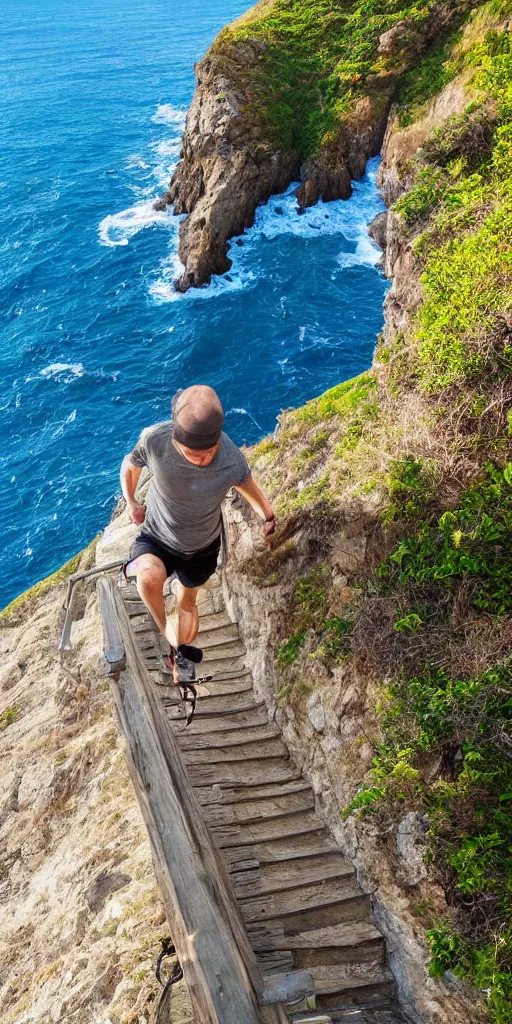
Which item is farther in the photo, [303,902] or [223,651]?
[223,651]

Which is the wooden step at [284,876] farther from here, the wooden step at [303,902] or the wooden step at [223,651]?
the wooden step at [223,651]

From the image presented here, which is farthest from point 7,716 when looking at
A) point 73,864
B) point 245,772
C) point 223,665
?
point 245,772

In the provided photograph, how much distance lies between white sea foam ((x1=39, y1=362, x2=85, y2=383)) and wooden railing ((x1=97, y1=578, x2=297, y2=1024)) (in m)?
27.0

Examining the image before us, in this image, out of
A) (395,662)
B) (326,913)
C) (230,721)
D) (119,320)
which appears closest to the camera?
(326,913)

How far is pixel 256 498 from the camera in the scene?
589 cm

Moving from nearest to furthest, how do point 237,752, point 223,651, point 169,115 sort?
1. point 237,752
2. point 223,651
3. point 169,115

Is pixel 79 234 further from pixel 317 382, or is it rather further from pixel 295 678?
pixel 295 678

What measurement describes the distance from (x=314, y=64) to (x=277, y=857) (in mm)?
41510

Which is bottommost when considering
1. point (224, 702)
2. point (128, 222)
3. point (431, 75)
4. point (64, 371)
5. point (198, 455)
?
point (64, 371)

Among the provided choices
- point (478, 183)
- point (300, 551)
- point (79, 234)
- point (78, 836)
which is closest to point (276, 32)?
point (79, 234)

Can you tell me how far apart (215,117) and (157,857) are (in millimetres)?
37901

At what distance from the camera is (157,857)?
413cm

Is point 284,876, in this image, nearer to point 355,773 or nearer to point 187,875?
point 355,773

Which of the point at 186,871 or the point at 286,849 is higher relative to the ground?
the point at 186,871
